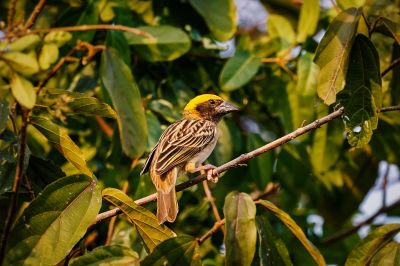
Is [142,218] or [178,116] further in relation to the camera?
[178,116]

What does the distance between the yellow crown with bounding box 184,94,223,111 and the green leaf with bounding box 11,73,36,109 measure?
2588 millimetres

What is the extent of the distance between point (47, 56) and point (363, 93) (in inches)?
56.9

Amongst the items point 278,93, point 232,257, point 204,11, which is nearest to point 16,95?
point 232,257

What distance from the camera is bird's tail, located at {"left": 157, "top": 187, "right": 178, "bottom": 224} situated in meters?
3.84

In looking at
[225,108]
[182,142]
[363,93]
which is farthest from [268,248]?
[225,108]

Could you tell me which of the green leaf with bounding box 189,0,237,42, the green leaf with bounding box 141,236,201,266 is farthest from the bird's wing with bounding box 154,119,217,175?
the green leaf with bounding box 141,236,201,266

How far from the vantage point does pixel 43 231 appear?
2.94 meters

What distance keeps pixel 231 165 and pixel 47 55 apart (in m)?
0.95

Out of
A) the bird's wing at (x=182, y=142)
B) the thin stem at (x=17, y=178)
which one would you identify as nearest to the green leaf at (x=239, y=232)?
the thin stem at (x=17, y=178)

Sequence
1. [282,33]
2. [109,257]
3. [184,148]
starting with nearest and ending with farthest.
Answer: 1. [109,257]
2. [184,148]
3. [282,33]

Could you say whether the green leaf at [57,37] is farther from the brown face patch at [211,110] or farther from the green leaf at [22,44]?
the brown face patch at [211,110]

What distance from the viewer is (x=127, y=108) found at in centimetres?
413

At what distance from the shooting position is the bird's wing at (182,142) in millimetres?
4434

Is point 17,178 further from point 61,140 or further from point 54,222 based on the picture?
point 61,140
